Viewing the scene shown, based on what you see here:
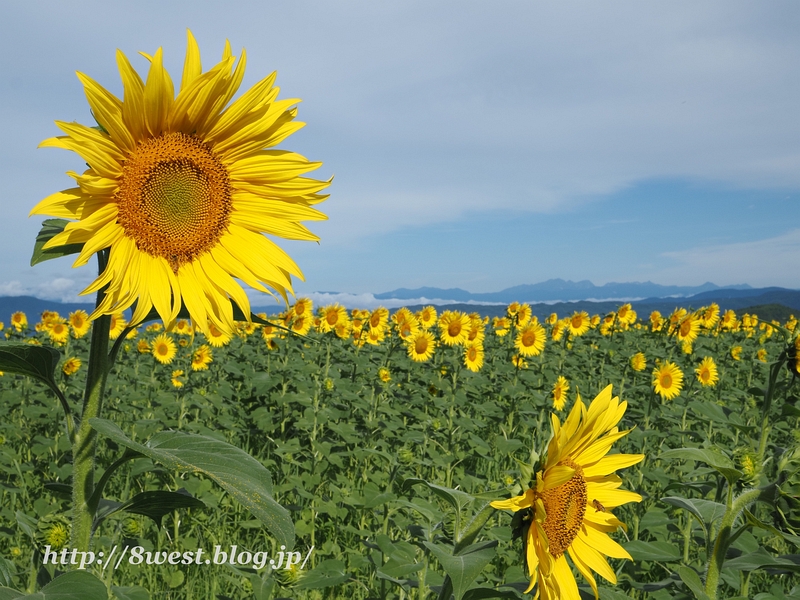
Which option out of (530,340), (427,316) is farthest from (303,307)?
(530,340)

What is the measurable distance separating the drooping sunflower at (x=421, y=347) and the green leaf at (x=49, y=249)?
6557 mm

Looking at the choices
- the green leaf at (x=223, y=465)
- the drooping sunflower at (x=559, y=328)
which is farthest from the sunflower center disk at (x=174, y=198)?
the drooping sunflower at (x=559, y=328)

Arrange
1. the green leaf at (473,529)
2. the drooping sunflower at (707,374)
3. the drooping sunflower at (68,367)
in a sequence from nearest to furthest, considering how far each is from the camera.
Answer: the green leaf at (473,529), the drooping sunflower at (68,367), the drooping sunflower at (707,374)

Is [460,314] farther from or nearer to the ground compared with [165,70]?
nearer to the ground

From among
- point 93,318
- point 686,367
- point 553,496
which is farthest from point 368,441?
point 686,367

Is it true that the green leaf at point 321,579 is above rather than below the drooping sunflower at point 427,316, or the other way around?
below

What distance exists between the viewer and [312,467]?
4.42 meters

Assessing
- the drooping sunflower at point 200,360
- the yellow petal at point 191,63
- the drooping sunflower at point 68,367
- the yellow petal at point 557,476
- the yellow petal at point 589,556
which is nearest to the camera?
the yellow petal at point 191,63

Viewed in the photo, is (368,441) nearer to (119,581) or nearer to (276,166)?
→ (119,581)

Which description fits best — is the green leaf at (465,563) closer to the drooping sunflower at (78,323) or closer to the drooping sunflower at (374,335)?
the drooping sunflower at (374,335)

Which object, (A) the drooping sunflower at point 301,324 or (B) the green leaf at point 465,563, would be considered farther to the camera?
(A) the drooping sunflower at point 301,324

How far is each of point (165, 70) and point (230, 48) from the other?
15 centimetres

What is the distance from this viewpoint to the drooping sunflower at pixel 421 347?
7.80 metres

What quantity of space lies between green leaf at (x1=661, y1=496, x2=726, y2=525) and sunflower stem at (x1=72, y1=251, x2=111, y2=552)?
5.47ft
